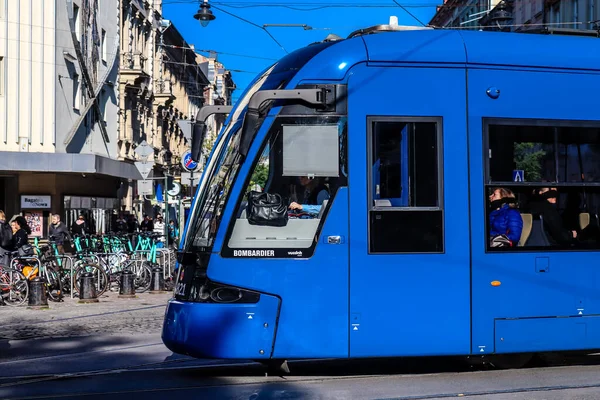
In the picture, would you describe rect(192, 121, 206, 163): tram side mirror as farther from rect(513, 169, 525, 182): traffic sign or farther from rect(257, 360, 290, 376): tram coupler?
rect(513, 169, 525, 182): traffic sign

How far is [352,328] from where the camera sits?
340 inches

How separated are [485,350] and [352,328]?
4.11 ft

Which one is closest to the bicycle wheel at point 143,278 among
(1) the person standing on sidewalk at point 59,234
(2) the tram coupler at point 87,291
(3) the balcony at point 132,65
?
(1) the person standing on sidewalk at point 59,234

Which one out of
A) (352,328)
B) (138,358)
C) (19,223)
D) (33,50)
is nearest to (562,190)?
(352,328)

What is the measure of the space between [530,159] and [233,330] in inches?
125

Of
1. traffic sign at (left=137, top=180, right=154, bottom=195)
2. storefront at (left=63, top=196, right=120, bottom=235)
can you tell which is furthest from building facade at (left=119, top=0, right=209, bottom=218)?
traffic sign at (left=137, top=180, right=154, bottom=195)

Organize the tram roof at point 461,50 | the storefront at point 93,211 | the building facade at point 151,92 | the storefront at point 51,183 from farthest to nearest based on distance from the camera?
the building facade at point 151,92
the storefront at point 93,211
the storefront at point 51,183
the tram roof at point 461,50

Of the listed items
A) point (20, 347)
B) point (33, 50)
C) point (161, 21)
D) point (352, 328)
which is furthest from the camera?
point (161, 21)

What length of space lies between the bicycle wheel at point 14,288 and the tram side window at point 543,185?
11713mm

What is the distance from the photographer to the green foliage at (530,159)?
9094 mm

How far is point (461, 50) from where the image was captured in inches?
357

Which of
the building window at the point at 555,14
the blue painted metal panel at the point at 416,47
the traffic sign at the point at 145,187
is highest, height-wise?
the building window at the point at 555,14

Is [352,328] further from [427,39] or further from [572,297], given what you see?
[427,39]

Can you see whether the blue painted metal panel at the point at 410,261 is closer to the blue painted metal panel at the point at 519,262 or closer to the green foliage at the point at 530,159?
the blue painted metal panel at the point at 519,262
